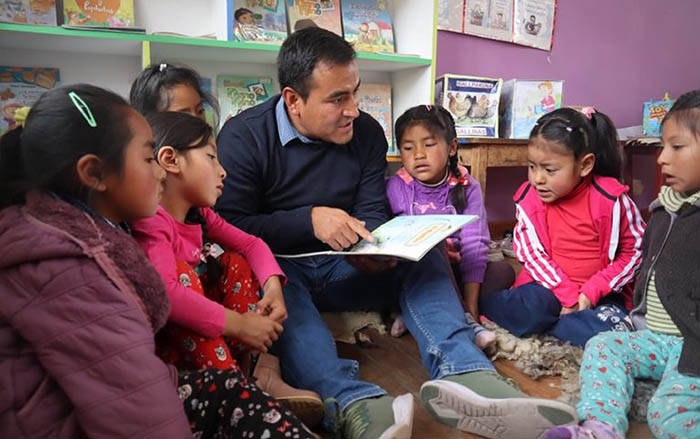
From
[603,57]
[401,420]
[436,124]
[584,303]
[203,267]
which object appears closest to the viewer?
[401,420]

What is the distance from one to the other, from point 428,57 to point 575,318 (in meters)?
1.26

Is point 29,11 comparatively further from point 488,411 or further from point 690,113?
point 690,113

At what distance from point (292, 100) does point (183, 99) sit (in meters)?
0.32

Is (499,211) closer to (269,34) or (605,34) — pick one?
(605,34)

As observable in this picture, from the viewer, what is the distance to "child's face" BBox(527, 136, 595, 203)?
1.43 meters

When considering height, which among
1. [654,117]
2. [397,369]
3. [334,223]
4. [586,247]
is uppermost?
[654,117]

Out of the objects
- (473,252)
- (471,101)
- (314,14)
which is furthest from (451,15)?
(473,252)

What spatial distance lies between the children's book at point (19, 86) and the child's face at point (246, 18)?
2.26 ft

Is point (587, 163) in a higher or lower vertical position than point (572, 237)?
higher

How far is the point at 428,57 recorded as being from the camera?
210cm

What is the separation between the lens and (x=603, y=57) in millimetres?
3176

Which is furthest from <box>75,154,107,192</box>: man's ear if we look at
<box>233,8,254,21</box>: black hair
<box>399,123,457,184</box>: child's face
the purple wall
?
the purple wall

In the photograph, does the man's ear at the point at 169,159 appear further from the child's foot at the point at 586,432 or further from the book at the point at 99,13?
the book at the point at 99,13

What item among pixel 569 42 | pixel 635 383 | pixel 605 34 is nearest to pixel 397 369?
pixel 635 383
